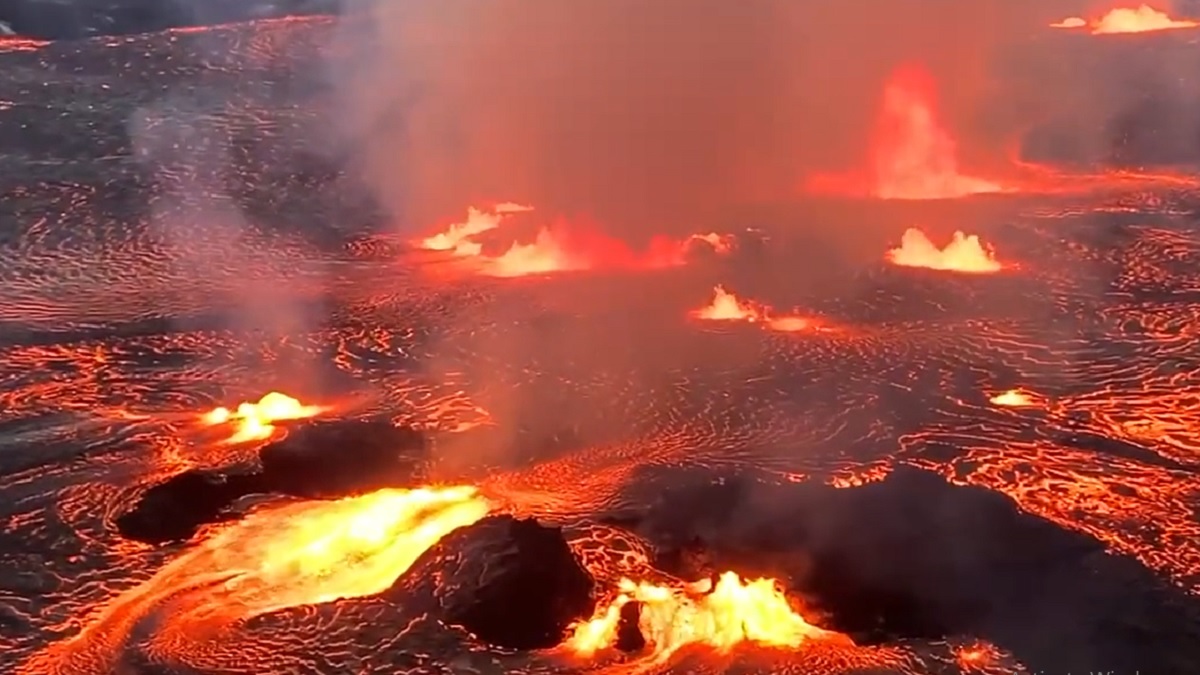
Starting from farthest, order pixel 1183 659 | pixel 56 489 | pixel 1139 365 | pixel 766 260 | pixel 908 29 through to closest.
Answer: pixel 908 29 < pixel 766 260 < pixel 1139 365 < pixel 56 489 < pixel 1183 659

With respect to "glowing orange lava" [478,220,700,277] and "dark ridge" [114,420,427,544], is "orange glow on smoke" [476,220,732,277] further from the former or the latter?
"dark ridge" [114,420,427,544]

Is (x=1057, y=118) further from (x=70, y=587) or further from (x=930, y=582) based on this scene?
(x=70, y=587)

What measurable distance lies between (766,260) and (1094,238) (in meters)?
3.53

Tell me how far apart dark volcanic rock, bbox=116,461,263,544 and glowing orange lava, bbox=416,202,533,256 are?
231 inches

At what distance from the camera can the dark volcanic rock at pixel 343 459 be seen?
9.50 meters

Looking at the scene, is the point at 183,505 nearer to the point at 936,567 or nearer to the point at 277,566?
the point at 277,566

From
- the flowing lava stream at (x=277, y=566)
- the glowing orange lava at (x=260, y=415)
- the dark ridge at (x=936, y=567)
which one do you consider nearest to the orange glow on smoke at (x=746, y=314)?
the dark ridge at (x=936, y=567)

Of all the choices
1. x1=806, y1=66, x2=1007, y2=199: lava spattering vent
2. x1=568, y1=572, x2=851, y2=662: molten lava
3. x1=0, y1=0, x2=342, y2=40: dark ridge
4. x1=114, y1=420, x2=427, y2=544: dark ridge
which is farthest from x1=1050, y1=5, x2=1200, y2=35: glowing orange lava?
x1=568, y1=572, x2=851, y2=662: molten lava

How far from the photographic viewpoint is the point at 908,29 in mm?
22688

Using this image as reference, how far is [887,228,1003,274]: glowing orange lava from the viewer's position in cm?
1379

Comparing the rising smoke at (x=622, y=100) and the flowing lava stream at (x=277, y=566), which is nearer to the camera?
the flowing lava stream at (x=277, y=566)

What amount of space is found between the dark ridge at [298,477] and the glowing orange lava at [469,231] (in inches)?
202

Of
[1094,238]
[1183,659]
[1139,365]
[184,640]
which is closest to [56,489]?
[184,640]

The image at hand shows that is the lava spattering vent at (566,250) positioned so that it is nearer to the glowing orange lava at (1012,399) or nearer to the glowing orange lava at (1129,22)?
the glowing orange lava at (1012,399)
